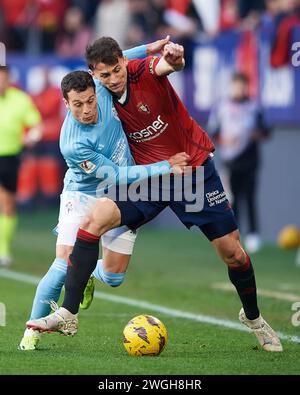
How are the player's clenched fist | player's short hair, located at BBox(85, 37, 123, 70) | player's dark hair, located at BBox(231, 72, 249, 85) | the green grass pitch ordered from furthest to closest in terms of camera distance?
player's dark hair, located at BBox(231, 72, 249, 85) < player's short hair, located at BBox(85, 37, 123, 70) < the player's clenched fist < the green grass pitch

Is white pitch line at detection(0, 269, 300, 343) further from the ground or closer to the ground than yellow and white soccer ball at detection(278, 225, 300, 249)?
further from the ground

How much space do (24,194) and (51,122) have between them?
149 cm

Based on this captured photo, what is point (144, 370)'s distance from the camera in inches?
271

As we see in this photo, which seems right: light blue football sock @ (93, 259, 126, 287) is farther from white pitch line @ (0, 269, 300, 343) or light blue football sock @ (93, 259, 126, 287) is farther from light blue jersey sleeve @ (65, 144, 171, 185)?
white pitch line @ (0, 269, 300, 343)

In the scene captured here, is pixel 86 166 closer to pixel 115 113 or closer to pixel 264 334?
pixel 115 113

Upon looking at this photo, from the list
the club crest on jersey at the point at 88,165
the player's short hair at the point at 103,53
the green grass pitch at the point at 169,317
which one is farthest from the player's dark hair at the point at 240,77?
the club crest on jersey at the point at 88,165

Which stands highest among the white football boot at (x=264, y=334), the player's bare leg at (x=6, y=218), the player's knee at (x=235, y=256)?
the player's knee at (x=235, y=256)

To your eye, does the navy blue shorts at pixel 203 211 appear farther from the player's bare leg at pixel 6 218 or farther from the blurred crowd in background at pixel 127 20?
the blurred crowd in background at pixel 127 20

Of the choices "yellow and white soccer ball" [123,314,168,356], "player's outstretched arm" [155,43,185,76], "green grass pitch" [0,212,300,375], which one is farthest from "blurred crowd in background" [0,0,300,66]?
"yellow and white soccer ball" [123,314,168,356]

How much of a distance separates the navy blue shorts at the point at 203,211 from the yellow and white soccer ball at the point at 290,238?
7.81m

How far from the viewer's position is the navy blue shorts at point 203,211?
7.85 m

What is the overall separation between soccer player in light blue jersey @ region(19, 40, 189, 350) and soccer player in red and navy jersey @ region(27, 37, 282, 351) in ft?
0.41

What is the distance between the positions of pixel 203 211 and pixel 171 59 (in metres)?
1.06

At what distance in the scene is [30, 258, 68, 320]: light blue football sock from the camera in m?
7.81
